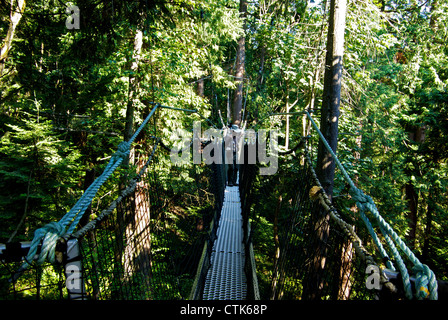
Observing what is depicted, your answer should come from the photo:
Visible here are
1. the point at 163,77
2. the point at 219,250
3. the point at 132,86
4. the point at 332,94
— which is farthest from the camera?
the point at 163,77

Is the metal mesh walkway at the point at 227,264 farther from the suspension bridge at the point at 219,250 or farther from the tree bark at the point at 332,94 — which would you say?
the tree bark at the point at 332,94

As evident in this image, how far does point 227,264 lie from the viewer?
92.2 inches

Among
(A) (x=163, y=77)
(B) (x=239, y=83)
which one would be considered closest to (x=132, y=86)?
(A) (x=163, y=77)

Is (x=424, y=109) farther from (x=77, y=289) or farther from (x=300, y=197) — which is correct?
(x=77, y=289)

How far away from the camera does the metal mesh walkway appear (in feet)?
6.44

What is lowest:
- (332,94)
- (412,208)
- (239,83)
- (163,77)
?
(412,208)

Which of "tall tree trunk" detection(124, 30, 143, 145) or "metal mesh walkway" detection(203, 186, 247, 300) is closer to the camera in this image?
"metal mesh walkway" detection(203, 186, 247, 300)

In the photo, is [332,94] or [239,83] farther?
[239,83]

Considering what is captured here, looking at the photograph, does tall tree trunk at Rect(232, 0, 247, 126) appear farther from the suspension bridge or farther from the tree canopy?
the suspension bridge

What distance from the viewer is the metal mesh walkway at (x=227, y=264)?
6.44 feet

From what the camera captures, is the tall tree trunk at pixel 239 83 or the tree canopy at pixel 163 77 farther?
the tall tree trunk at pixel 239 83

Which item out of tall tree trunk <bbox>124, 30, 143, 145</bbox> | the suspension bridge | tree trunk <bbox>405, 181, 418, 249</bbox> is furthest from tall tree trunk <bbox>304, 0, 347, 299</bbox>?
tree trunk <bbox>405, 181, 418, 249</bbox>

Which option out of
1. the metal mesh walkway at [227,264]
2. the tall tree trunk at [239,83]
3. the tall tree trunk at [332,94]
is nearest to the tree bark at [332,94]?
the tall tree trunk at [332,94]

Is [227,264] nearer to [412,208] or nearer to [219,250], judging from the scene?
[219,250]
